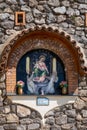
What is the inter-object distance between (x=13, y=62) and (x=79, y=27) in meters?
1.82

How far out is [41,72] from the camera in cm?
1079

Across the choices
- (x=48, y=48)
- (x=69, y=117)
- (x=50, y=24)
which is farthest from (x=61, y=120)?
(x=50, y=24)

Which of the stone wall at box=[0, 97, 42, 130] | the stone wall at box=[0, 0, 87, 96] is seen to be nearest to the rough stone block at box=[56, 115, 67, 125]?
the stone wall at box=[0, 97, 42, 130]

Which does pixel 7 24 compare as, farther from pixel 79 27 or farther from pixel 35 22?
pixel 79 27

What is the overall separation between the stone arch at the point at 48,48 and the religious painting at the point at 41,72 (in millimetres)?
145

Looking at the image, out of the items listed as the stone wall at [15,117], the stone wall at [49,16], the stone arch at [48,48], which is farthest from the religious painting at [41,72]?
the stone wall at [49,16]

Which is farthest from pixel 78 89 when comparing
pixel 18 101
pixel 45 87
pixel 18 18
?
pixel 18 18

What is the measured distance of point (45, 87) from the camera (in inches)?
424

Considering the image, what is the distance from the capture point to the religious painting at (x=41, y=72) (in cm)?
1071

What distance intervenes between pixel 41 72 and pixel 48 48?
1.97ft

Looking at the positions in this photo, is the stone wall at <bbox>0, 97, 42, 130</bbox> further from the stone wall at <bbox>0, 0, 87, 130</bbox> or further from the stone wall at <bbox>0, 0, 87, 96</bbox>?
the stone wall at <bbox>0, 0, 87, 96</bbox>

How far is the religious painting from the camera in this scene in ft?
35.1

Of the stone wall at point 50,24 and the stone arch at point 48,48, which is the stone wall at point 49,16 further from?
the stone arch at point 48,48

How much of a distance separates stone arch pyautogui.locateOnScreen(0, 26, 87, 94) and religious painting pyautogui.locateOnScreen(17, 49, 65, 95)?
0.15 meters
